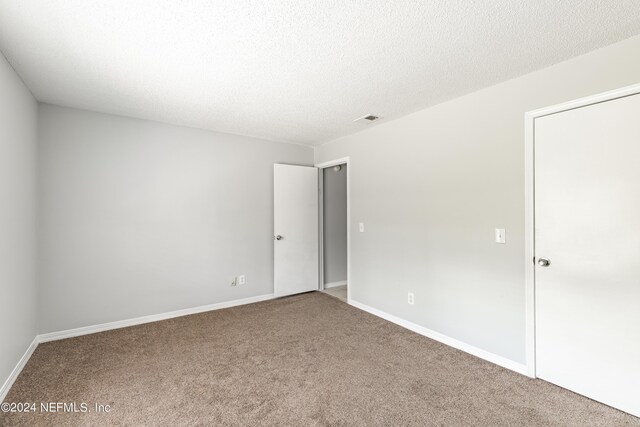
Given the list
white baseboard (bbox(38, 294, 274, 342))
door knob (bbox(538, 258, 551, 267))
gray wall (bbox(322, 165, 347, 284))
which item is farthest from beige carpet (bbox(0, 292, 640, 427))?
gray wall (bbox(322, 165, 347, 284))

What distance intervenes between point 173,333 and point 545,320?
334cm

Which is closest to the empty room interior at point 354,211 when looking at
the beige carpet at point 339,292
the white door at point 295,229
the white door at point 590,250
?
the white door at point 590,250

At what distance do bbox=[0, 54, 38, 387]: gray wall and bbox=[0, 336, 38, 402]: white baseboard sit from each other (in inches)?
1.6

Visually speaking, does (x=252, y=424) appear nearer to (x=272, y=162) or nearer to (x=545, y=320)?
(x=545, y=320)

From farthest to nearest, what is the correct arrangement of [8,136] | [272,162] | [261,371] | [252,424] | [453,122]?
[272,162] < [453,122] < [261,371] < [8,136] < [252,424]

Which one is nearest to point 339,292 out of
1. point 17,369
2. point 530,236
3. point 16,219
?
point 530,236

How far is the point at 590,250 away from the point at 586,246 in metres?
0.03

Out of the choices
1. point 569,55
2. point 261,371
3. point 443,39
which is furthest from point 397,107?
point 261,371

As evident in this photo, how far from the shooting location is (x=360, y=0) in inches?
57.3

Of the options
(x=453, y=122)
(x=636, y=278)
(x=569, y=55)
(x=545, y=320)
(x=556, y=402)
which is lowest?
(x=556, y=402)

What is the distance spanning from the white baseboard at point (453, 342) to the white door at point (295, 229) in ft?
3.74

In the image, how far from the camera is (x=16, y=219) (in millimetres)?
2205

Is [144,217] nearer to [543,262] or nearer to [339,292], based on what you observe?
[339,292]

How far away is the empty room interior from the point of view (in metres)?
1.72
